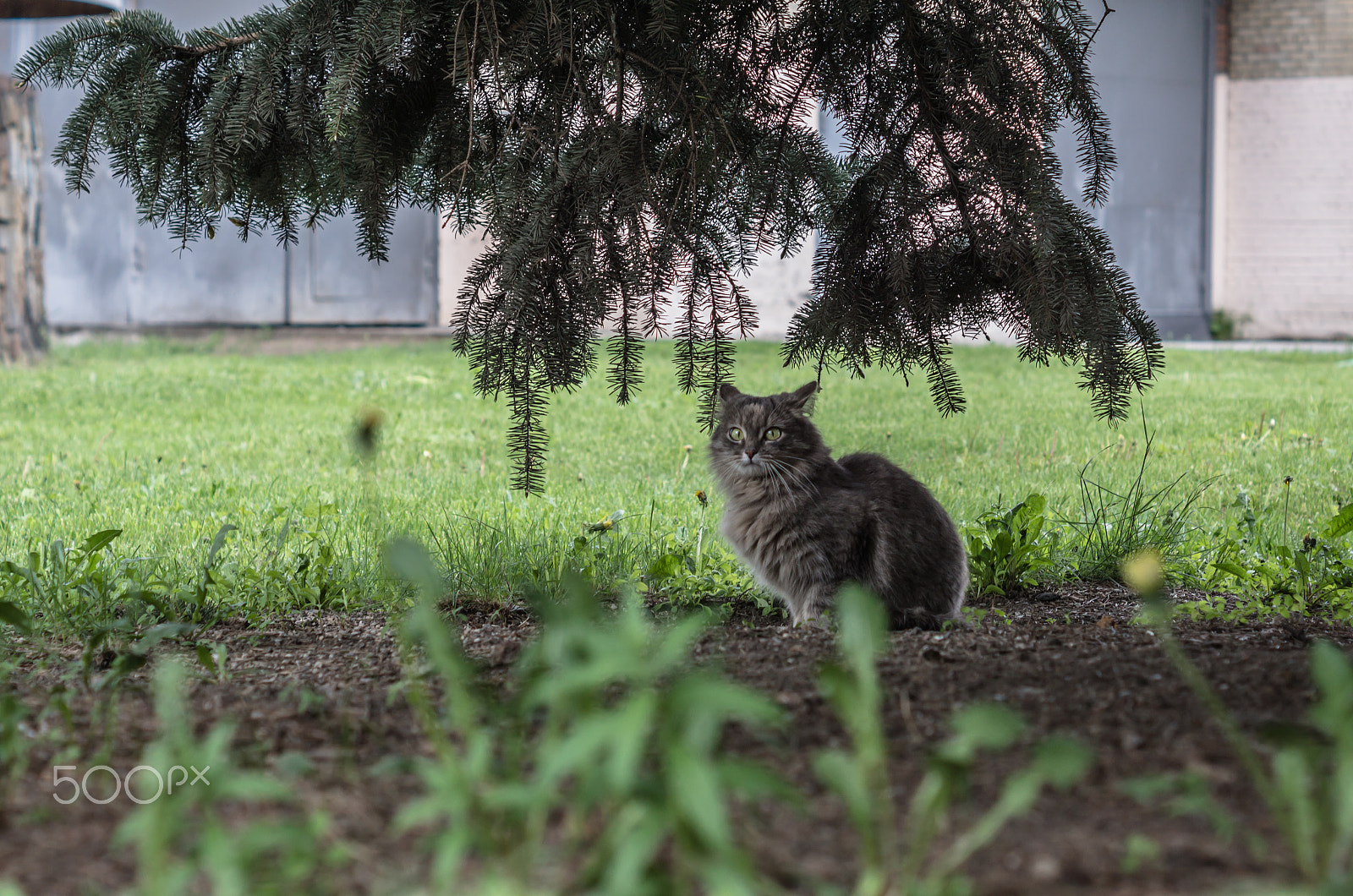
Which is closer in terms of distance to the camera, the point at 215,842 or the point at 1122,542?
the point at 215,842

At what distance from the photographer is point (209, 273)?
12742 mm

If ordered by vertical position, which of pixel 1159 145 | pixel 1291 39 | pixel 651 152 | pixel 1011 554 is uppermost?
pixel 1291 39

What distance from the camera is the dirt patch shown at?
1197 millimetres

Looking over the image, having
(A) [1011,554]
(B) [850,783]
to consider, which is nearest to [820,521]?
(A) [1011,554]

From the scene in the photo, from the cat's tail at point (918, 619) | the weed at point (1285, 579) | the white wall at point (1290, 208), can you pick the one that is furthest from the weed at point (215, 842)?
the white wall at point (1290, 208)

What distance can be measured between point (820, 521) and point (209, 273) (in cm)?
1137

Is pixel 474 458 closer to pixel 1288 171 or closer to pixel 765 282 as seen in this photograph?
pixel 765 282

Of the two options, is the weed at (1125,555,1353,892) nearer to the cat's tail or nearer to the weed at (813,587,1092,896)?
the weed at (813,587,1092,896)

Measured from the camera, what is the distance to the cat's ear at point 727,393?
324cm

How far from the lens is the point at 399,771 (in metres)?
1.45

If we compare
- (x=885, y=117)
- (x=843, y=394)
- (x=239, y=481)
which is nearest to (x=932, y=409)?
(x=843, y=394)

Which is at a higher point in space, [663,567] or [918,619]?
[663,567]

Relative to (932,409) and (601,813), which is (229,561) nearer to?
(601,813)

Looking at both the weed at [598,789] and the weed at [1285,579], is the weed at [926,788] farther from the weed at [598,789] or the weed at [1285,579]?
the weed at [1285,579]
